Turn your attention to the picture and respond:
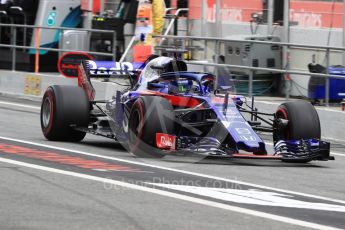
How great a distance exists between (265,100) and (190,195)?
8728 mm

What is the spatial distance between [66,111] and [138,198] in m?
4.81

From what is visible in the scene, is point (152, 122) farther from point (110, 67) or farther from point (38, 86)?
point (38, 86)

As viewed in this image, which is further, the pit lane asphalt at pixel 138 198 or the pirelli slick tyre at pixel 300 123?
the pirelli slick tyre at pixel 300 123

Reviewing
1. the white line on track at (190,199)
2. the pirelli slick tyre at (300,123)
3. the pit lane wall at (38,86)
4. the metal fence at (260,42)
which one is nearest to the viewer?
the white line on track at (190,199)

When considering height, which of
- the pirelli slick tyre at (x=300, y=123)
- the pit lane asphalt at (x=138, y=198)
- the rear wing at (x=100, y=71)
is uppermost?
the rear wing at (x=100, y=71)

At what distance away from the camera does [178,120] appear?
11.7 meters

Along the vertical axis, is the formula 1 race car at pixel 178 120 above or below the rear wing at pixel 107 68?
below

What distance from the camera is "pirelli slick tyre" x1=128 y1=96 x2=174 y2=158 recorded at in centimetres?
1141

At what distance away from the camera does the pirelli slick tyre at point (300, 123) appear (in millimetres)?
11898

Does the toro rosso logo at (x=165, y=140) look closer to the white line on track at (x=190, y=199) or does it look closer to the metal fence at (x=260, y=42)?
the white line on track at (x=190, y=199)

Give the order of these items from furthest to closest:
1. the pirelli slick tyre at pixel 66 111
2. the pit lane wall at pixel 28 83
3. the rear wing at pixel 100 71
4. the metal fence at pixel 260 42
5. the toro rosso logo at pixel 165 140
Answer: the pit lane wall at pixel 28 83 < the metal fence at pixel 260 42 < the rear wing at pixel 100 71 < the pirelli slick tyre at pixel 66 111 < the toro rosso logo at pixel 165 140

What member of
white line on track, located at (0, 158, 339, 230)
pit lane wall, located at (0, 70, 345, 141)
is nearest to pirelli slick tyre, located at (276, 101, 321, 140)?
white line on track, located at (0, 158, 339, 230)

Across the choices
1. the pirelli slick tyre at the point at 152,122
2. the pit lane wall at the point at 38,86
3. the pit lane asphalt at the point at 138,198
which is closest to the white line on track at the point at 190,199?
the pit lane asphalt at the point at 138,198

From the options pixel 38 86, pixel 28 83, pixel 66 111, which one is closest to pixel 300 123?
pixel 66 111
